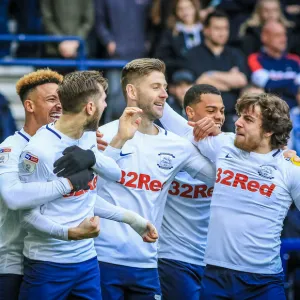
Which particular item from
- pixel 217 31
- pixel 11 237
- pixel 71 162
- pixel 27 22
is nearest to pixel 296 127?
pixel 217 31

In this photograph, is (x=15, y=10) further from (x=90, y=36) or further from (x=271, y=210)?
(x=271, y=210)

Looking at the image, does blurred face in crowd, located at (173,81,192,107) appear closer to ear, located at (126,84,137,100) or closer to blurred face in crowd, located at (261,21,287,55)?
blurred face in crowd, located at (261,21,287,55)

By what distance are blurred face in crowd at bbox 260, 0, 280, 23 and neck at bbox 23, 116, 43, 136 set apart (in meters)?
6.33

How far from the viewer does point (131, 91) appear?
6.86m

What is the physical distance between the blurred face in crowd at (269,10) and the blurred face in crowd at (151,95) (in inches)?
229

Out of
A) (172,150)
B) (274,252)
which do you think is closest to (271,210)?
(274,252)

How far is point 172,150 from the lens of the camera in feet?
22.4

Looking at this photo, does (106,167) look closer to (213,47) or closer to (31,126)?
(31,126)

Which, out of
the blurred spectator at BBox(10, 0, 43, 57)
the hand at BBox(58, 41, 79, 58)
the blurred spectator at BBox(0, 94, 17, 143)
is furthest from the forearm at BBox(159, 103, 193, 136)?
the blurred spectator at BBox(10, 0, 43, 57)

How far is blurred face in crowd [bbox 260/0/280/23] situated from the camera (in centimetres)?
1235

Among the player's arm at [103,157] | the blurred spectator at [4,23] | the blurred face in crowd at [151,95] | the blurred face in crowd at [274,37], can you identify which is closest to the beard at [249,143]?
the blurred face in crowd at [151,95]

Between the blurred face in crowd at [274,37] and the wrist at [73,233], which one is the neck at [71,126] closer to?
the wrist at [73,233]

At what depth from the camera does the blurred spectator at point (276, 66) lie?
11820mm

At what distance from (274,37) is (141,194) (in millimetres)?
5714
